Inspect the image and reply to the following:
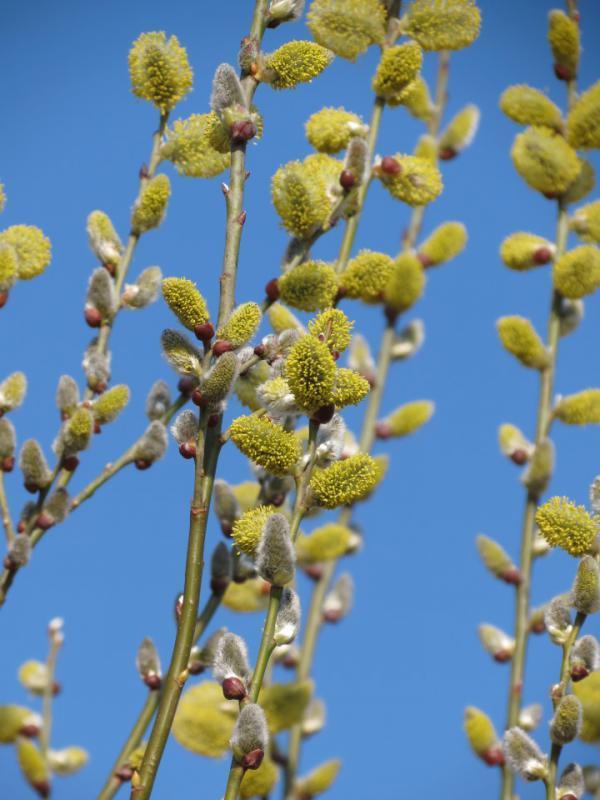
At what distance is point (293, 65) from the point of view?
114 cm

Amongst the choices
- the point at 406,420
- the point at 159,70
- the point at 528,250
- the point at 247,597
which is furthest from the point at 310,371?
the point at 406,420

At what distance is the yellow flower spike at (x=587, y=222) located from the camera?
70.7 inches

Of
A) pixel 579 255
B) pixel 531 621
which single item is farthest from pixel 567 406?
pixel 531 621

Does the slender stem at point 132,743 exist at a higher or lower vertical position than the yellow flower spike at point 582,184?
lower

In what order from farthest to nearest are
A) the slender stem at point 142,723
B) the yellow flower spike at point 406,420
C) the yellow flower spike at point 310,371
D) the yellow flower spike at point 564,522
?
the yellow flower spike at point 406,420 → the slender stem at point 142,723 → the yellow flower spike at point 564,522 → the yellow flower spike at point 310,371

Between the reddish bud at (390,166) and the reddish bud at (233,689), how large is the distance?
0.77 meters

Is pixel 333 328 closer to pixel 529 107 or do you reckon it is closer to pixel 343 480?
pixel 343 480

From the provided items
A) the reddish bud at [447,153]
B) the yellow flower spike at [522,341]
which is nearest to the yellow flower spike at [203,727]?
the yellow flower spike at [522,341]

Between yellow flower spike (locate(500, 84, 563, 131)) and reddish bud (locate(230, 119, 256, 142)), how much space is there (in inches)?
34.5

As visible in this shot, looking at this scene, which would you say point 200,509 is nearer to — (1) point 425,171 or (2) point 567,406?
(1) point 425,171

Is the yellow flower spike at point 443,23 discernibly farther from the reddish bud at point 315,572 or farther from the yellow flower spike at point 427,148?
the reddish bud at point 315,572

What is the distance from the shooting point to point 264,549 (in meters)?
0.89

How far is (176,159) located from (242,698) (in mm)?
845

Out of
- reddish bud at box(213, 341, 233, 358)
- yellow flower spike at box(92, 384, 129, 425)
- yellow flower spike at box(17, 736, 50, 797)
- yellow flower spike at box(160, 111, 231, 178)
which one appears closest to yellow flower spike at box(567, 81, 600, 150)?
yellow flower spike at box(160, 111, 231, 178)
